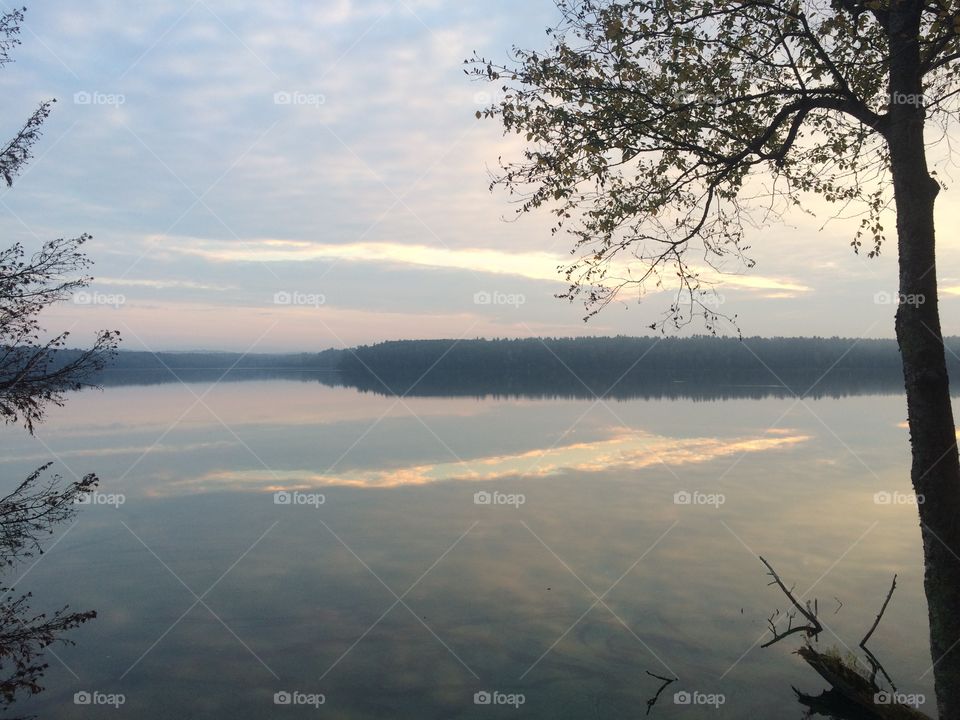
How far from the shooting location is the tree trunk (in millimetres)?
7746

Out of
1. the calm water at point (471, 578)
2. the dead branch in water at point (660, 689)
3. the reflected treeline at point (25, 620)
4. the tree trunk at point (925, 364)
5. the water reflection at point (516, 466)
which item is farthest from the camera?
the water reflection at point (516, 466)

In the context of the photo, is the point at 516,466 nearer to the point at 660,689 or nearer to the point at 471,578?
the point at 471,578

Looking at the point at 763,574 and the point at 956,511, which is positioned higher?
the point at 956,511

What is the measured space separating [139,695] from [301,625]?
2.98 m

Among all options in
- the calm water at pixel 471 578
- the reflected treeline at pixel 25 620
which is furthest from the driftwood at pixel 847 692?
the reflected treeline at pixel 25 620

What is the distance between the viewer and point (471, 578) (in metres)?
15.7

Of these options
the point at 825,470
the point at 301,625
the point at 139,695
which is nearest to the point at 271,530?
the point at 301,625

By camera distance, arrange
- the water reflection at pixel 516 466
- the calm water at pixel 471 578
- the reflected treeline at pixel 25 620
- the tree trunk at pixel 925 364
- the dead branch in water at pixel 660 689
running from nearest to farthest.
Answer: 1. the tree trunk at pixel 925 364
2. the reflected treeline at pixel 25 620
3. the dead branch in water at pixel 660 689
4. the calm water at pixel 471 578
5. the water reflection at pixel 516 466

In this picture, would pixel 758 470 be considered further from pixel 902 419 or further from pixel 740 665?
pixel 902 419

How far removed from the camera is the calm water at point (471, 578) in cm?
1084

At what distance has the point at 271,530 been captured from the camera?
20.2 m

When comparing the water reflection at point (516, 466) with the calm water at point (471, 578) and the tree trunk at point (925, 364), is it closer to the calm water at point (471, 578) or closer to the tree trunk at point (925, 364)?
the calm water at point (471, 578)

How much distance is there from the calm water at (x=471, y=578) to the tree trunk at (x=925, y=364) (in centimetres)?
301

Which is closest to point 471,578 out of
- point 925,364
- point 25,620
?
point 25,620
